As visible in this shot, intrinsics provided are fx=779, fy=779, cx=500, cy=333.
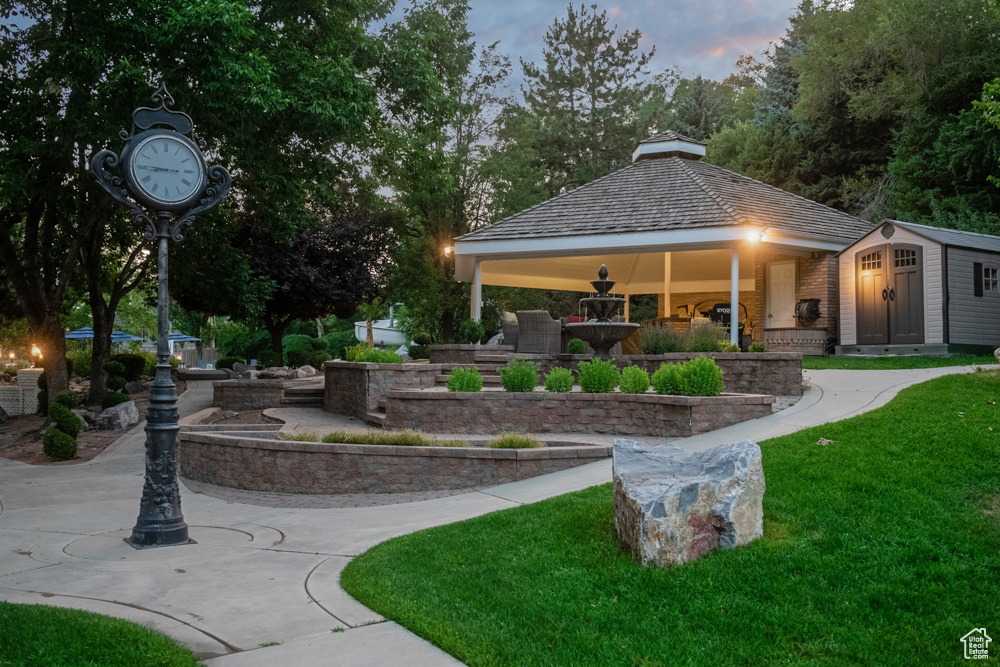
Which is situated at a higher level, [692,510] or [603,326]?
[603,326]

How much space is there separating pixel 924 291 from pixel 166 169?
15145mm

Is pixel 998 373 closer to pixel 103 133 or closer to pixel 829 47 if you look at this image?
pixel 103 133

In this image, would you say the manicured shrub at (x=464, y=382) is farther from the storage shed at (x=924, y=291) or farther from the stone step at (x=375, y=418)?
the storage shed at (x=924, y=291)

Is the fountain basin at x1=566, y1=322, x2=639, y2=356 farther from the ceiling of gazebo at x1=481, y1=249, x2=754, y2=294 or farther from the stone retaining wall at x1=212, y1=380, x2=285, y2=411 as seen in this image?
the ceiling of gazebo at x1=481, y1=249, x2=754, y2=294

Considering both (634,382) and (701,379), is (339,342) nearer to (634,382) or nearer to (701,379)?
(634,382)

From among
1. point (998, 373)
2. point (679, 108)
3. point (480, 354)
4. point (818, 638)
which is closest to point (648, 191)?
point (480, 354)

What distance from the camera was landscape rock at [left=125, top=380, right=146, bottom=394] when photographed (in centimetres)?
2245

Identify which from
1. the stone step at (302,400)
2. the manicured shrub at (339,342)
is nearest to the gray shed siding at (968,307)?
the stone step at (302,400)

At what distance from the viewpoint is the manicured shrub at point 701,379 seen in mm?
10867

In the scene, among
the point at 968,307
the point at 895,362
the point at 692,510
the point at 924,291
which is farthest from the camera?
the point at 924,291

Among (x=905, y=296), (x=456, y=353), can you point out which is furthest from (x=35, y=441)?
(x=905, y=296)

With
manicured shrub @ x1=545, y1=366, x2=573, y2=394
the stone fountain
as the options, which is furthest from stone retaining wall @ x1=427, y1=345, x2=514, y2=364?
manicured shrub @ x1=545, y1=366, x2=573, y2=394

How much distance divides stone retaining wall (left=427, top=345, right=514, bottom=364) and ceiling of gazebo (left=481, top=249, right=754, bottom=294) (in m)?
6.71

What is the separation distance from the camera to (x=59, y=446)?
Answer: 13.8 metres
